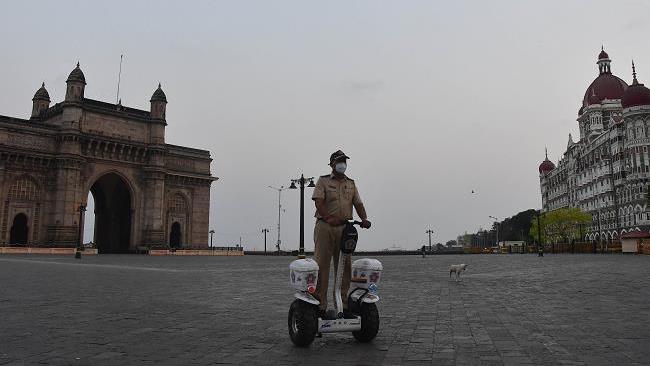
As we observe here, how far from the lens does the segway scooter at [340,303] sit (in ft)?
17.8

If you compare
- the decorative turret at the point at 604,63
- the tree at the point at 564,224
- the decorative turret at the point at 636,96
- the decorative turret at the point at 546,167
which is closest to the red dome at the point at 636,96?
the decorative turret at the point at 636,96

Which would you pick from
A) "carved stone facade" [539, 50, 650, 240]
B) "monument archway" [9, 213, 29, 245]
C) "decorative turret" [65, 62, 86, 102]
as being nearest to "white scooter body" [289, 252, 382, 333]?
"monument archway" [9, 213, 29, 245]

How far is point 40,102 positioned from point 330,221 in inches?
2762

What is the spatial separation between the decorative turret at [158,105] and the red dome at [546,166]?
99.2 m

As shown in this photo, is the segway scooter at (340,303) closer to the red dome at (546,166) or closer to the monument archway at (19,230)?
the monument archway at (19,230)

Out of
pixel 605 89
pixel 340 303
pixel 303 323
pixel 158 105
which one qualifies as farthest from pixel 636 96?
pixel 303 323

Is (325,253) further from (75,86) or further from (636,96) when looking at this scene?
(636,96)

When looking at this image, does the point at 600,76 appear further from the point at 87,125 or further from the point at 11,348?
the point at 11,348

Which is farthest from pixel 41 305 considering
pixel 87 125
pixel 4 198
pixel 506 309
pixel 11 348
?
pixel 87 125

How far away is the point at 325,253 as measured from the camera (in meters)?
5.81

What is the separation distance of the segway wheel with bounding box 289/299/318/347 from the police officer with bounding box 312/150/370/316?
0.87ft

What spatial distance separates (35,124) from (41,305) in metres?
51.2

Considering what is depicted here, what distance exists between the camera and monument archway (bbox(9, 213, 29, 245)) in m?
50.2

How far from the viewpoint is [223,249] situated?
65375mm
